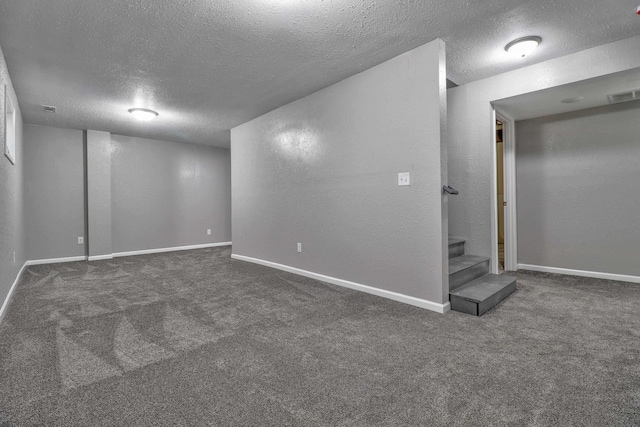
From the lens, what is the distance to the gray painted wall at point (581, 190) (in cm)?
344

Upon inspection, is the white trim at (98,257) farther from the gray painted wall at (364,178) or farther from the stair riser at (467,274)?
the stair riser at (467,274)

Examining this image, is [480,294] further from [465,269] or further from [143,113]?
[143,113]

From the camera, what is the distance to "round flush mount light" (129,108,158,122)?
14.0 ft

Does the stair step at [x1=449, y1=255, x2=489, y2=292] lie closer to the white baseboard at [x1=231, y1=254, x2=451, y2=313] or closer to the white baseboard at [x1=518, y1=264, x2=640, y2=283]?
the white baseboard at [x1=231, y1=254, x2=451, y2=313]

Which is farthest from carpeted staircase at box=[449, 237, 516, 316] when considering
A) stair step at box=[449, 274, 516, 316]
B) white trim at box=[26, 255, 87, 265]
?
white trim at box=[26, 255, 87, 265]

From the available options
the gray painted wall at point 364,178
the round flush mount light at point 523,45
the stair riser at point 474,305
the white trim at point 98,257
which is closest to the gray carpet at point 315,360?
the stair riser at point 474,305

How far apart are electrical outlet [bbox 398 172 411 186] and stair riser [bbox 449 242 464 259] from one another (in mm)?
1106

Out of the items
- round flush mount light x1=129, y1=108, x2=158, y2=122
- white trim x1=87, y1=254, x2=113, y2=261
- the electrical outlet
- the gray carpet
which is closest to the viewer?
the gray carpet

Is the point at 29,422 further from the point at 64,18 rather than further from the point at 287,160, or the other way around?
the point at 287,160

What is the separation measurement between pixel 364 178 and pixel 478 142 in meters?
1.52

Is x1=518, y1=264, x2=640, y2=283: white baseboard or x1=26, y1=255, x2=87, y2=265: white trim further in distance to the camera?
x1=26, y1=255, x2=87, y2=265: white trim

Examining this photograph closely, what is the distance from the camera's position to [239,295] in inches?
124

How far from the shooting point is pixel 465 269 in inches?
118

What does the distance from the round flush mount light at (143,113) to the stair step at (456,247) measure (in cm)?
448
